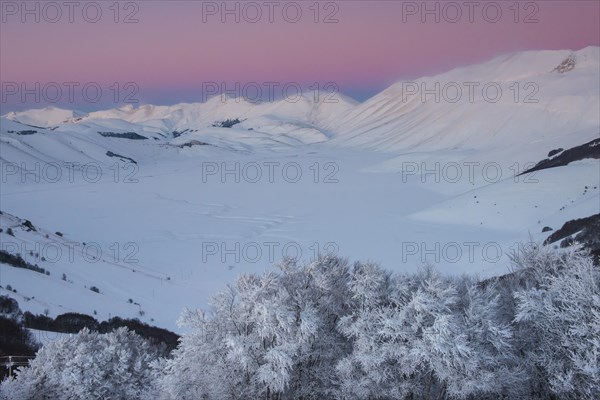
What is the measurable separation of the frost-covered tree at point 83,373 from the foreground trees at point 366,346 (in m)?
0.03

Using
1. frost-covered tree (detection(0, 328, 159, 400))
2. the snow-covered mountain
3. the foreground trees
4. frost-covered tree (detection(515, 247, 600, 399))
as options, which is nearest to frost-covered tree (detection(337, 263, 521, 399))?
the foreground trees

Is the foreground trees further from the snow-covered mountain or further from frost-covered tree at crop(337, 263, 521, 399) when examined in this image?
the snow-covered mountain

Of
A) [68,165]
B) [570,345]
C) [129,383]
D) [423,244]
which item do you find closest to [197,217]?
[423,244]

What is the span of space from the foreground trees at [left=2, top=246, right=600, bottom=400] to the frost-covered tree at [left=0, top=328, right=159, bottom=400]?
0.10ft

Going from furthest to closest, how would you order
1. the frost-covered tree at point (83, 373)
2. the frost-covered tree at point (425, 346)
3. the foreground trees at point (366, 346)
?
the frost-covered tree at point (83, 373)
the foreground trees at point (366, 346)
the frost-covered tree at point (425, 346)

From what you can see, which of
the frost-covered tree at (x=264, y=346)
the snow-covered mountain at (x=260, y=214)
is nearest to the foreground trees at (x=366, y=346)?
the frost-covered tree at (x=264, y=346)

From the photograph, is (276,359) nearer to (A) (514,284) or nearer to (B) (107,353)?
(B) (107,353)

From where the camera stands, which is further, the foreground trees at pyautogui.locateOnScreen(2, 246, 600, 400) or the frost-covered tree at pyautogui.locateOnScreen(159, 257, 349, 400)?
the frost-covered tree at pyautogui.locateOnScreen(159, 257, 349, 400)

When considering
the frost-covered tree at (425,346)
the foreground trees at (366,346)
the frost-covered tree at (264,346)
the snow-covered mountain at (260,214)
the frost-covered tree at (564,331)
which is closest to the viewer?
the frost-covered tree at (564,331)

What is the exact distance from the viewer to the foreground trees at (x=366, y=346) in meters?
13.4

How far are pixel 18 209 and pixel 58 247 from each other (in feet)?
71.1

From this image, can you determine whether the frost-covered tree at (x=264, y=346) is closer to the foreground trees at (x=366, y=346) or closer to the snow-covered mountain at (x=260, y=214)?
the foreground trees at (x=366, y=346)

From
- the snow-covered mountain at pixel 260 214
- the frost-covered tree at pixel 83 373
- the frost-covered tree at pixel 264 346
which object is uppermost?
the frost-covered tree at pixel 264 346

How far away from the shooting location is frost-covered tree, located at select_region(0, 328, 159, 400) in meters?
14.9
